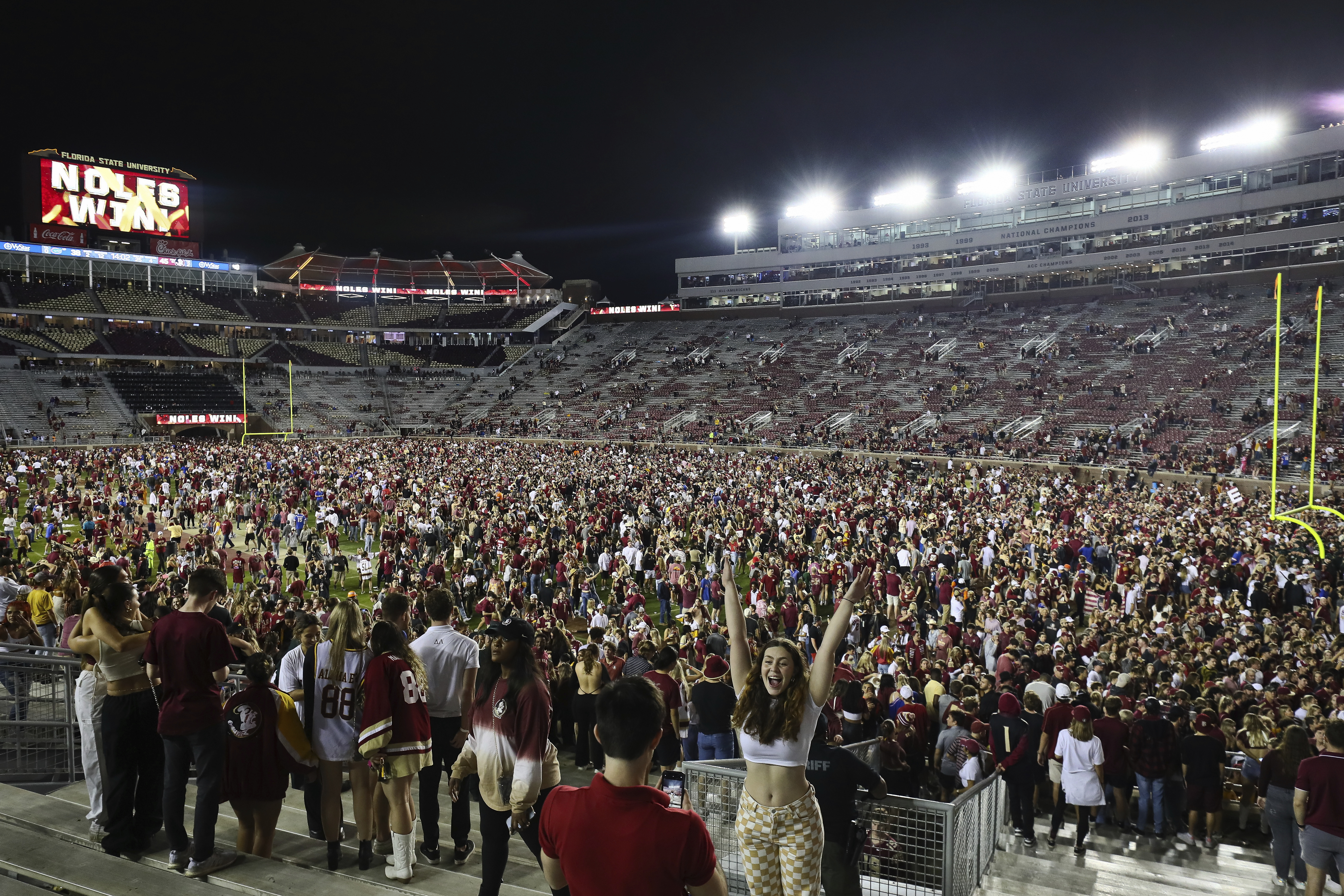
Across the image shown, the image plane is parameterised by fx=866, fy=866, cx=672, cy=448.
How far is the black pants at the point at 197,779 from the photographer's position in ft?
13.2

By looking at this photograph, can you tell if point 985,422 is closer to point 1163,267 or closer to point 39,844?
point 1163,267

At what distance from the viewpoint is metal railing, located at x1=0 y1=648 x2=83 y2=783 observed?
5.73 meters

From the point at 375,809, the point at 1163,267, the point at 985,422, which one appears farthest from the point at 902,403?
the point at 375,809

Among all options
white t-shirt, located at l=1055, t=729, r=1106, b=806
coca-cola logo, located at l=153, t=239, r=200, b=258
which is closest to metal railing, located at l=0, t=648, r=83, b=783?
white t-shirt, located at l=1055, t=729, r=1106, b=806

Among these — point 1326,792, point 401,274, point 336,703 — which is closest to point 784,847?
point 336,703

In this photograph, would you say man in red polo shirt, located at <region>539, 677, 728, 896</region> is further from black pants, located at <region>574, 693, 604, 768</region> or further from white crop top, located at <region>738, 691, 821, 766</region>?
black pants, located at <region>574, 693, 604, 768</region>

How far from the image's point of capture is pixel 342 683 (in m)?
4.56

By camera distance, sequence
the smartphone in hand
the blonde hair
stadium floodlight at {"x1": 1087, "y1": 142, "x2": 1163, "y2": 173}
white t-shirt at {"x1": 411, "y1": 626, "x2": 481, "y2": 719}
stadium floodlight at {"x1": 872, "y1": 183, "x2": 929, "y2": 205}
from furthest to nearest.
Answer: stadium floodlight at {"x1": 872, "y1": 183, "x2": 929, "y2": 205}
stadium floodlight at {"x1": 1087, "y1": 142, "x2": 1163, "y2": 173}
the smartphone in hand
white t-shirt at {"x1": 411, "y1": 626, "x2": 481, "y2": 719}
the blonde hair

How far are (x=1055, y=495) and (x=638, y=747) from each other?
24973mm

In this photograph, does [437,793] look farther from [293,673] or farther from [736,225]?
[736,225]

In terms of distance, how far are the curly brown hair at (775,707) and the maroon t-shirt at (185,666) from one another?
2556 millimetres

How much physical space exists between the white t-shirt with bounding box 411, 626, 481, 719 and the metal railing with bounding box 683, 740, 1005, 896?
51.3 inches

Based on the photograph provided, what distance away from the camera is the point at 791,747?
11.1 ft

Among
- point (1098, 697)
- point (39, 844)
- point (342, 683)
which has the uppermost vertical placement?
point (342, 683)
